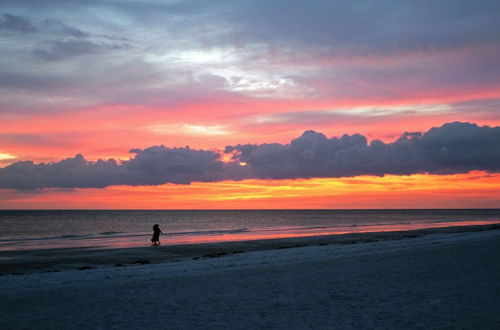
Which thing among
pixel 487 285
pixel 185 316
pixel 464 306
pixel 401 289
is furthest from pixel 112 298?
pixel 487 285

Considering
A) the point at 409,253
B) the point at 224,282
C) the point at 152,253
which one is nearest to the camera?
the point at 224,282

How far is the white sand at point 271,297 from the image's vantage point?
9219mm

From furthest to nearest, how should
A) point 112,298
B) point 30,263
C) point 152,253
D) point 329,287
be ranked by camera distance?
point 152,253, point 30,263, point 329,287, point 112,298

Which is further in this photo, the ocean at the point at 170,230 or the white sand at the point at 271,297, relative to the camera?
the ocean at the point at 170,230

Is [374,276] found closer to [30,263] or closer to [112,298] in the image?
[112,298]

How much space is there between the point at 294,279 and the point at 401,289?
362 centimetres

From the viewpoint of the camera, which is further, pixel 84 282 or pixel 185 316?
pixel 84 282

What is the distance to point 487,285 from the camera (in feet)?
40.5

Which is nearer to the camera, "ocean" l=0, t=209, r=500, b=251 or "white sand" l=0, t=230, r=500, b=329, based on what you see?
"white sand" l=0, t=230, r=500, b=329

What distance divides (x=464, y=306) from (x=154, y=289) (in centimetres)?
868

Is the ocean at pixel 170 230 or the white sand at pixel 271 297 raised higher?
the white sand at pixel 271 297

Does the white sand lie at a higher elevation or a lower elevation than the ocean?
higher

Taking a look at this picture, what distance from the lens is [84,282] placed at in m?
15.0

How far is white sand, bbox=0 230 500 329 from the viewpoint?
9219 mm
